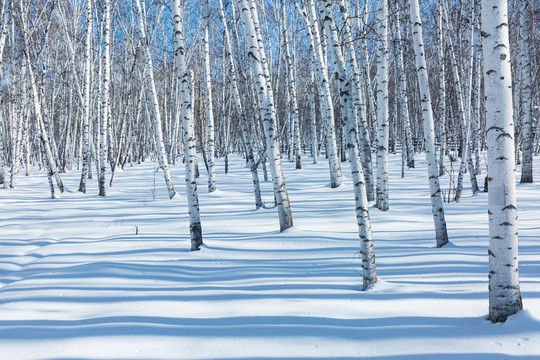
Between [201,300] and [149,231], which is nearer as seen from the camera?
[201,300]

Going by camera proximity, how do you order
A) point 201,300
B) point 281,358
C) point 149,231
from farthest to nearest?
1. point 149,231
2. point 201,300
3. point 281,358

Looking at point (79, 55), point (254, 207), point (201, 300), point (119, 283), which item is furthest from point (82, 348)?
point (79, 55)

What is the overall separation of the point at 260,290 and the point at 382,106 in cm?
483

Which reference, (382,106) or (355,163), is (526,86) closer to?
(382,106)

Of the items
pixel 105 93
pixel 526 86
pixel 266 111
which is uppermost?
pixel 105 93

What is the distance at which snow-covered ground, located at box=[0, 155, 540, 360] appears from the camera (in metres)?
2.63

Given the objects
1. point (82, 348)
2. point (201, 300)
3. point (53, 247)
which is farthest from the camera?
point (53, 247)

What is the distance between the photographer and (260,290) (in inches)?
149

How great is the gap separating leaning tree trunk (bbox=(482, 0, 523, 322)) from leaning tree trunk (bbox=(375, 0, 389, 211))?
394cm

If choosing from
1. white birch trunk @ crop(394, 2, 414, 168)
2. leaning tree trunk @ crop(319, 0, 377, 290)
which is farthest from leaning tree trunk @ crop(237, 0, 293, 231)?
white birch trunk @ crop(394, 2, 414, 168)

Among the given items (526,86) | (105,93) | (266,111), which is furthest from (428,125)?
(105,93)

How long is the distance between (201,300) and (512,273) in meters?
2.88

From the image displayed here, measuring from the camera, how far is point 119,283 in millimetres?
4227

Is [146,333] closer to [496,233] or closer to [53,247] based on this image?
[496,233]
